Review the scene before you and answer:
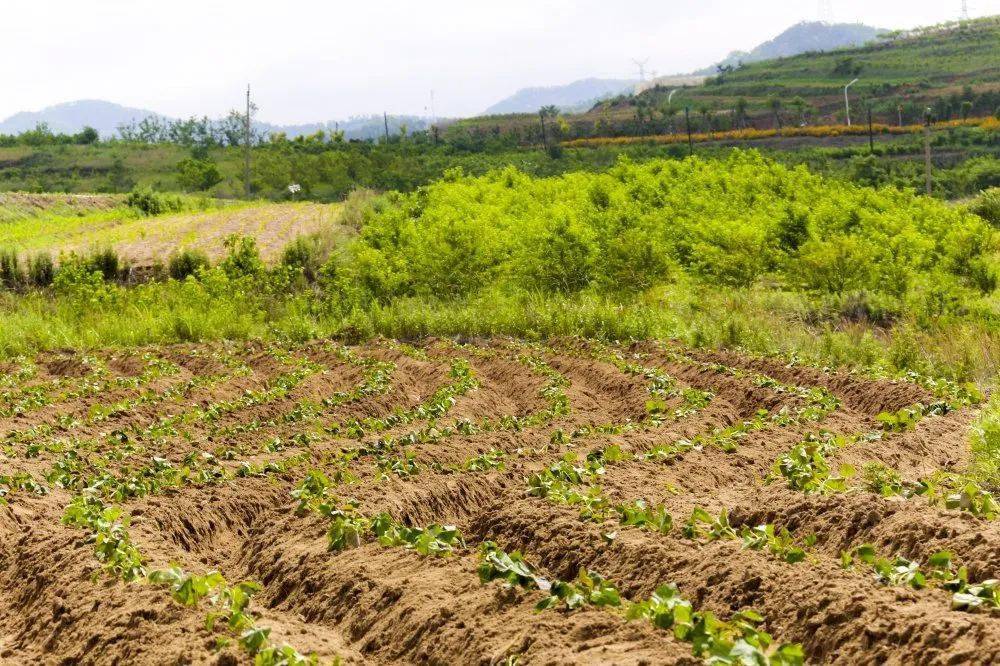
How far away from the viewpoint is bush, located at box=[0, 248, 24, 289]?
3256 cm

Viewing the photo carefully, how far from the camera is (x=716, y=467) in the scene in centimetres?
1015

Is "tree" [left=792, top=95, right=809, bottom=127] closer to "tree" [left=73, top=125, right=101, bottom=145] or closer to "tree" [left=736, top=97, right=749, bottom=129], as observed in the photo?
"tree" [left=736, top=97, right=749, bottom=129]

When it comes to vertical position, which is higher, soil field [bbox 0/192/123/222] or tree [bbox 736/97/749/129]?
tree [bbox 736/97/749/129]

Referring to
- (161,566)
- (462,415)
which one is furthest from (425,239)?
(161,566)

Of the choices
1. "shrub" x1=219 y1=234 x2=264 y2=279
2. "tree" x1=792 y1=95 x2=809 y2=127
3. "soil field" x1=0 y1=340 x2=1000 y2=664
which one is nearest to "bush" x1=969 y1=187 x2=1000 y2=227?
"shrub" x1=219 y1=234 x2=264 y2=279

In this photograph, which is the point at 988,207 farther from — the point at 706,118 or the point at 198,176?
the point at 198,176

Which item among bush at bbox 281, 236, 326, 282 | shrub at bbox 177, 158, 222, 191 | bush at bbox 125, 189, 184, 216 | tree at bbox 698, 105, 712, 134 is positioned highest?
tree at bbox 698, 105, 712, 134

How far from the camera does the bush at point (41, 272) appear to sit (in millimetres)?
32594

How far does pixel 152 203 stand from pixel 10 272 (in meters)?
30.2

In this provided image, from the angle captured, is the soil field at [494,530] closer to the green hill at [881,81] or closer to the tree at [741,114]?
the green hill at [881,81]

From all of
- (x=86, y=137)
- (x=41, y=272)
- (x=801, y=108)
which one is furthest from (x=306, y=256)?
(x=86, y=137)

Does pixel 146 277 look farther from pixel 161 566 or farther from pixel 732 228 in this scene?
pixel 161 566

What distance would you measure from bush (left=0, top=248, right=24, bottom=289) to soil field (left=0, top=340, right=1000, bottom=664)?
739 inches

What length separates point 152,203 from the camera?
62062 mm
